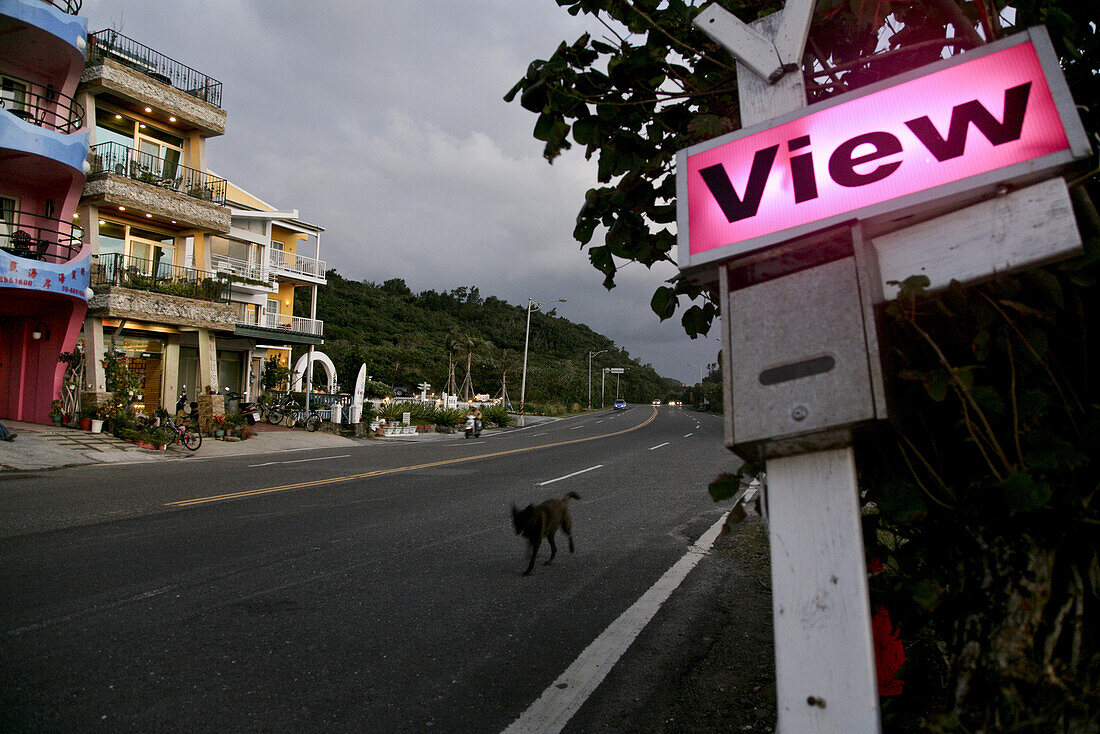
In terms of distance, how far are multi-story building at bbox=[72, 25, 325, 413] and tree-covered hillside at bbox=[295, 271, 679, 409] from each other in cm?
2119

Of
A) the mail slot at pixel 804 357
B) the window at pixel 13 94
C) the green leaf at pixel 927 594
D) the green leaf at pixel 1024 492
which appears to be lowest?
the green leaf at pixel 927 594

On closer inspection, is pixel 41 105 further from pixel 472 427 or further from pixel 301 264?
pixel 472 427

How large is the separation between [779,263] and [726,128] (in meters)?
0.88

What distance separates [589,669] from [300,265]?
35740 mm

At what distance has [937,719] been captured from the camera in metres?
1.65

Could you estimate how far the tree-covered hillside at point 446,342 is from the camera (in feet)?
179

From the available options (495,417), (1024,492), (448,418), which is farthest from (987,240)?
(495,417)

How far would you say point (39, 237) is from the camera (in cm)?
1875

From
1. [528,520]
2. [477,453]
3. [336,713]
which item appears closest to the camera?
[336,713]

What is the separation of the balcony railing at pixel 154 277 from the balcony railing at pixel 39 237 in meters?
0.95

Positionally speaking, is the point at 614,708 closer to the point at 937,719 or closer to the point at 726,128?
the point at 937,719

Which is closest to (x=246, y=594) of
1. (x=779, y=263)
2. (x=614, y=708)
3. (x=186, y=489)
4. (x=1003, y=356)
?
(x=614, y=708)

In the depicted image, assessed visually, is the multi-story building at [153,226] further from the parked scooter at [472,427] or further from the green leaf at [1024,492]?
the green leaf at [1024,492]

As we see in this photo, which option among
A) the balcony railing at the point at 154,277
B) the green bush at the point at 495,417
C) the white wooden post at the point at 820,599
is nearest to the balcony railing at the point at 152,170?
the balcony railing at the point at 154,277
